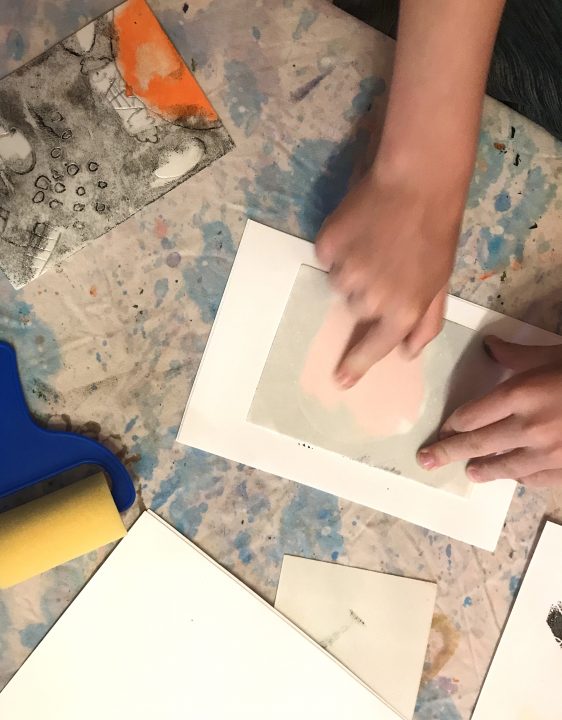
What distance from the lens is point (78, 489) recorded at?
51 centimetres

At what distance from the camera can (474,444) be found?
0.54 meters

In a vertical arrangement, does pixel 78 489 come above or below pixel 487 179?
below

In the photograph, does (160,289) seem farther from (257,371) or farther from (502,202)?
(502,202)

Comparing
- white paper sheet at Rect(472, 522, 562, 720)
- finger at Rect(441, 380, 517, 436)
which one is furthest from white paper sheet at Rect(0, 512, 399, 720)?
finger at Rect(441, 380, 517, 436)

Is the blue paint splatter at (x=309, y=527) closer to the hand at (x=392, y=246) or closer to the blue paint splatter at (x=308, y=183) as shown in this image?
the hand at (x=392, y=246)

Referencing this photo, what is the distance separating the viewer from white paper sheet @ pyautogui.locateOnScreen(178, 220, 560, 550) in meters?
0.53

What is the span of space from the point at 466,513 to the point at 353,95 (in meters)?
0.39

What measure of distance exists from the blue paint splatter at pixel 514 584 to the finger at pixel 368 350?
241 millimetres

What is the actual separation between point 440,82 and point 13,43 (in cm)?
34

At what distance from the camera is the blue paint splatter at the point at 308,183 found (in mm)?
535

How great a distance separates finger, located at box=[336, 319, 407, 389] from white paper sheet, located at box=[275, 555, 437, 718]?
0.17 meters

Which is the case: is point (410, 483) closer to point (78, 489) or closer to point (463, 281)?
point (463, 281)

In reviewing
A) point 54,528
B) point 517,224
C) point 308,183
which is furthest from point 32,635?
point 517,224

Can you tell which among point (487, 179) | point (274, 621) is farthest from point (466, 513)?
point (487, 179)
